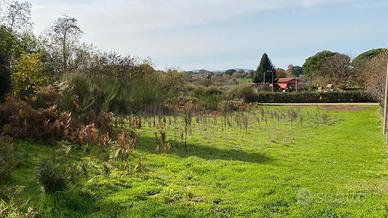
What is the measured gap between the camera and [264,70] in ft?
230

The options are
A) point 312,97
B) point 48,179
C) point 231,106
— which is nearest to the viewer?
point 48,179

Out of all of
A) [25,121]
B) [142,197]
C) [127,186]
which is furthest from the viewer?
[25,121]

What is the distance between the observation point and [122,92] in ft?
55.1

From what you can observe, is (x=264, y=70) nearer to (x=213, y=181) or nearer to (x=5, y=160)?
(x=213, y=181)

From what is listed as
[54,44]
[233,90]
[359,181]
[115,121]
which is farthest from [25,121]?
[233,90]

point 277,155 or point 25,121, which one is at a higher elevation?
point 25,121

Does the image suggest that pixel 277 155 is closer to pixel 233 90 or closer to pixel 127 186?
pixel 127 186

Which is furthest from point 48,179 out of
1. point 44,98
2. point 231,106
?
point 231,106

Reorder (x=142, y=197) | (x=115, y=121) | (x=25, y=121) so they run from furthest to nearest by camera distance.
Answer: (x=115, y=121) → (x=25, y=121) → (x=142, y=197)

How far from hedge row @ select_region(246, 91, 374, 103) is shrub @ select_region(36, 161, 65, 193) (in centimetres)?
3427

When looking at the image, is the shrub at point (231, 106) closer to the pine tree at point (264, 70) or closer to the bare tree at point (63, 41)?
the bare tree at point (63, 41)

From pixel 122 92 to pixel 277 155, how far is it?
8840 millimetres

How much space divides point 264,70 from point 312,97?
29.6 m

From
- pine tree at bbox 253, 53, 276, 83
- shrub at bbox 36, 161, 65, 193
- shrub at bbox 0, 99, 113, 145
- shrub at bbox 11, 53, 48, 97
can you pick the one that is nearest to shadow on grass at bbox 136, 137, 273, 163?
shrub at bbox 0, 99, 113, 145
